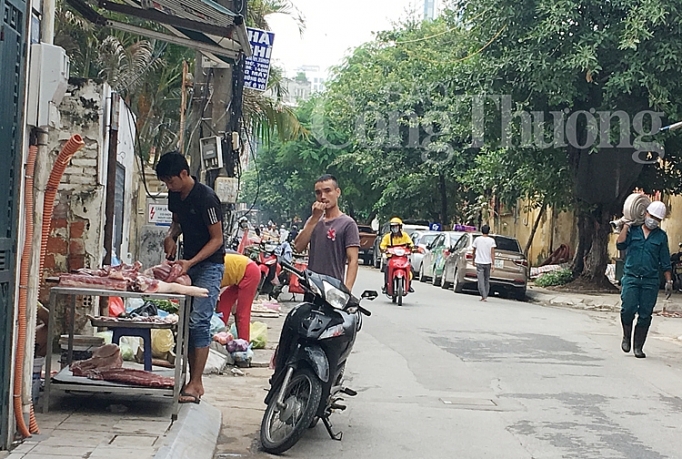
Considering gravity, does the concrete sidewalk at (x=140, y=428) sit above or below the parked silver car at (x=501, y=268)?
below

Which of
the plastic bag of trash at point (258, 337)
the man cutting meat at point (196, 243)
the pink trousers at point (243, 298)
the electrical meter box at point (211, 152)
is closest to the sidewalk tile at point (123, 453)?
the man cutting meat at point (196, 243)

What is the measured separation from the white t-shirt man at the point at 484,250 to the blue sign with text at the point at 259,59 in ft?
23.7

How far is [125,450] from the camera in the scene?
5477 mm

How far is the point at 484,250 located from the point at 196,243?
13967mm

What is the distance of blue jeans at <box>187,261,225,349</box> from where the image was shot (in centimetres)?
704

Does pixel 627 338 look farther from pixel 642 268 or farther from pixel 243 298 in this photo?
pixel 243 298

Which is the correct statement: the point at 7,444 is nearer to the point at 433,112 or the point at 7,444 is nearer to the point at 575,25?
the point at 575,25

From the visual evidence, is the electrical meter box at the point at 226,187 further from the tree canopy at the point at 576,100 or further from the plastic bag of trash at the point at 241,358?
the tree canopy at the point at 576,100

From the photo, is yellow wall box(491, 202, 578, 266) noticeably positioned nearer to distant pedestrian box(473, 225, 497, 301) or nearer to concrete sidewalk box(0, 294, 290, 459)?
distant pedestrian box(473, 225, 497, 301)

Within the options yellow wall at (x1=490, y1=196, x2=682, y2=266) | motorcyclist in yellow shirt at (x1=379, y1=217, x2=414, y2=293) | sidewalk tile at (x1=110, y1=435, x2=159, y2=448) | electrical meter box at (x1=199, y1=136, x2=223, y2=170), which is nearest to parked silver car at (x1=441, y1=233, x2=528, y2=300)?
motorcyclist in yellow shirt at (x1=379, y1=217, x2=414, y2=293)

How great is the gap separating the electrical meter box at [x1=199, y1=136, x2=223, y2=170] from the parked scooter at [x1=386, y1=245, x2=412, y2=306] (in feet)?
21.6

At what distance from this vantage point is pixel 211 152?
1232 cm

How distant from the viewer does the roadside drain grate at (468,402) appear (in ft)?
26.9

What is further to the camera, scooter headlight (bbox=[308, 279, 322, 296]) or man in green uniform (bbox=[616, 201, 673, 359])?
man in green uniform (bbox=[616, 201, 673, 359])
